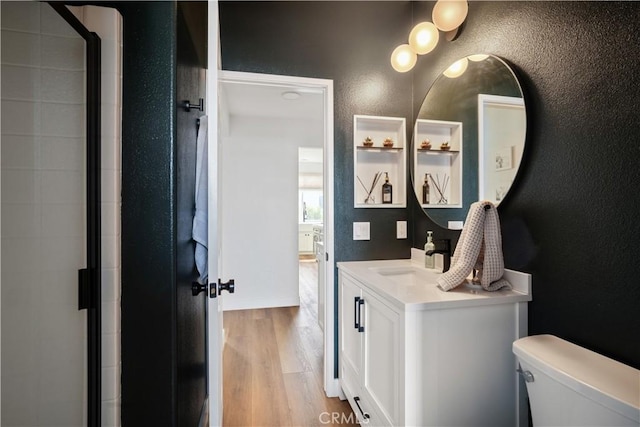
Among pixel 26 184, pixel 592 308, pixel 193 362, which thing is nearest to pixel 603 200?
pixel 592 308

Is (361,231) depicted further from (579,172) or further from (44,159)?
(44,159)

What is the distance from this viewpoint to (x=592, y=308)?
3.20 ft

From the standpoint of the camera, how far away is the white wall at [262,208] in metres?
3.58

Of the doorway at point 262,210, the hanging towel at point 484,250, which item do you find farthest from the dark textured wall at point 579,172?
the doorway at point 262,210

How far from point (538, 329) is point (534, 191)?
1.76 feet

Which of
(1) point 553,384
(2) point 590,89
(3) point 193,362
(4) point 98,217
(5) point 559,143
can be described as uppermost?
(2) point 590,89

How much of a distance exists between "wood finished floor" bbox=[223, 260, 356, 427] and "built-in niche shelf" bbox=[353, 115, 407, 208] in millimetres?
1288

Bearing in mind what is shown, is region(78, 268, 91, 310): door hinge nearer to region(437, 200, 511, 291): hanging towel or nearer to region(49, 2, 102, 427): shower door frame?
region(49, 2, 102, 427): shower door frame

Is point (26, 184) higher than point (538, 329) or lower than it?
higher

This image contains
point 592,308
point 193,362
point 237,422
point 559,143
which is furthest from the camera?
point 237,422

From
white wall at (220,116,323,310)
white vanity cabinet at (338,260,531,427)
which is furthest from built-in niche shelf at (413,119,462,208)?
white wall at (220,116,323,310)

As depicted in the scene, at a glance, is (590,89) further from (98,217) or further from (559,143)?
(98,217)

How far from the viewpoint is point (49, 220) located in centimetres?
98
